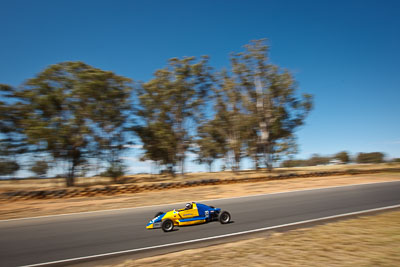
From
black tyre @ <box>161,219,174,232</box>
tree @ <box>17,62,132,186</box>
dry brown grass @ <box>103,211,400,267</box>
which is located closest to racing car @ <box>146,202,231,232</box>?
black tyre @ <box>161,219,174,232</box>

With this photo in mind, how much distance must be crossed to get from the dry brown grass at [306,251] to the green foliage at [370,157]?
192ft

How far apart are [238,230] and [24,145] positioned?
20435mm

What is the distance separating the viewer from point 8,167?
65.1ft

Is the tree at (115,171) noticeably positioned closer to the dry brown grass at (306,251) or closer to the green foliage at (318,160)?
the dry brown grass at (306,251)

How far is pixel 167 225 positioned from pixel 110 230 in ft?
5.66

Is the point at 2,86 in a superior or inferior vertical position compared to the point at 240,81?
inferior

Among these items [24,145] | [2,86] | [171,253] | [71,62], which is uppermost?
[71,62]

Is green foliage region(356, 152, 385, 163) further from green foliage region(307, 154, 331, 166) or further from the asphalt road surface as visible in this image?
the asphalt road surface

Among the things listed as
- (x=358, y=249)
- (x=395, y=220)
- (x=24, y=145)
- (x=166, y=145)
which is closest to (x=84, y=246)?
(x=358, y=249)

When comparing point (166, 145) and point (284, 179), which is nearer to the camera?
point (284, 179)

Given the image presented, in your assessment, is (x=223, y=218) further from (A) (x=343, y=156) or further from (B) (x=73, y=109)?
(A) (x=343, y=156)

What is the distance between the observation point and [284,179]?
22516 millimetres

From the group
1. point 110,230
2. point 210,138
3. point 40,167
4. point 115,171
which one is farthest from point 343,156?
point 110,230

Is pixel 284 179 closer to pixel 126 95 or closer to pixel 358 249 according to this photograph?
pixel 126 95
